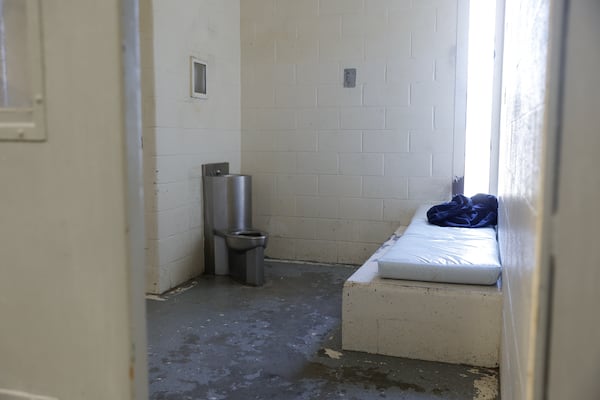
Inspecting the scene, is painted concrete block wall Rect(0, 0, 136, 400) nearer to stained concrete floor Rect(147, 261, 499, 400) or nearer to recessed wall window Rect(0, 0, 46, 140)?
recessed wall window Rect(0, 0, 46, 140)

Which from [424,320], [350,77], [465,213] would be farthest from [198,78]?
[424,320]

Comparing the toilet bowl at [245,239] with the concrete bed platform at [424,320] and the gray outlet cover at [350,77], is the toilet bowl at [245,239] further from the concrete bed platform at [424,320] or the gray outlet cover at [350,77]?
the gray outlet cover at [350,77]

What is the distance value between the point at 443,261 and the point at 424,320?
34 cm

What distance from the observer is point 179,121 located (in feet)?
13.8

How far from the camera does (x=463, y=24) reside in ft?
14.8

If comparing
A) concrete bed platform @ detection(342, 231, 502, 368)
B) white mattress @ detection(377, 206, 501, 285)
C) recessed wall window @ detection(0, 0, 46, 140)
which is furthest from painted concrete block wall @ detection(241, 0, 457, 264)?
recessed wall window @ detection(0, 0, 46, 140)

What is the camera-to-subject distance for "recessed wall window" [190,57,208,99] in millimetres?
4336

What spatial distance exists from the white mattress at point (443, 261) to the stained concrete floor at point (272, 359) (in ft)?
1.50

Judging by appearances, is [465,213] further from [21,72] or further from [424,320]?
[21,72]

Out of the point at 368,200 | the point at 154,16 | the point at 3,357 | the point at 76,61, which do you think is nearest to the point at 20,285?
the point at 3,357

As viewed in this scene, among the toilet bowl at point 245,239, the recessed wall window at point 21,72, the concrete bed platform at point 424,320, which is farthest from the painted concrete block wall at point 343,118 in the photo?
the recessed wall window at point 21,72

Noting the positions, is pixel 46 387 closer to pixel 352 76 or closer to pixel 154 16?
pixel 154 16

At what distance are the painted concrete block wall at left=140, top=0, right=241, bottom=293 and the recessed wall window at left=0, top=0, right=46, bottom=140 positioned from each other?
2.86 meters

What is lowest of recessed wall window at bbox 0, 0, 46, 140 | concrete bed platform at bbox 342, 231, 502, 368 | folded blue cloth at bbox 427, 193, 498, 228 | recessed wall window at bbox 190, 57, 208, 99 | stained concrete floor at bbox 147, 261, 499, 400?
stained concrete floor at bbox 147, 261, 499, 400
